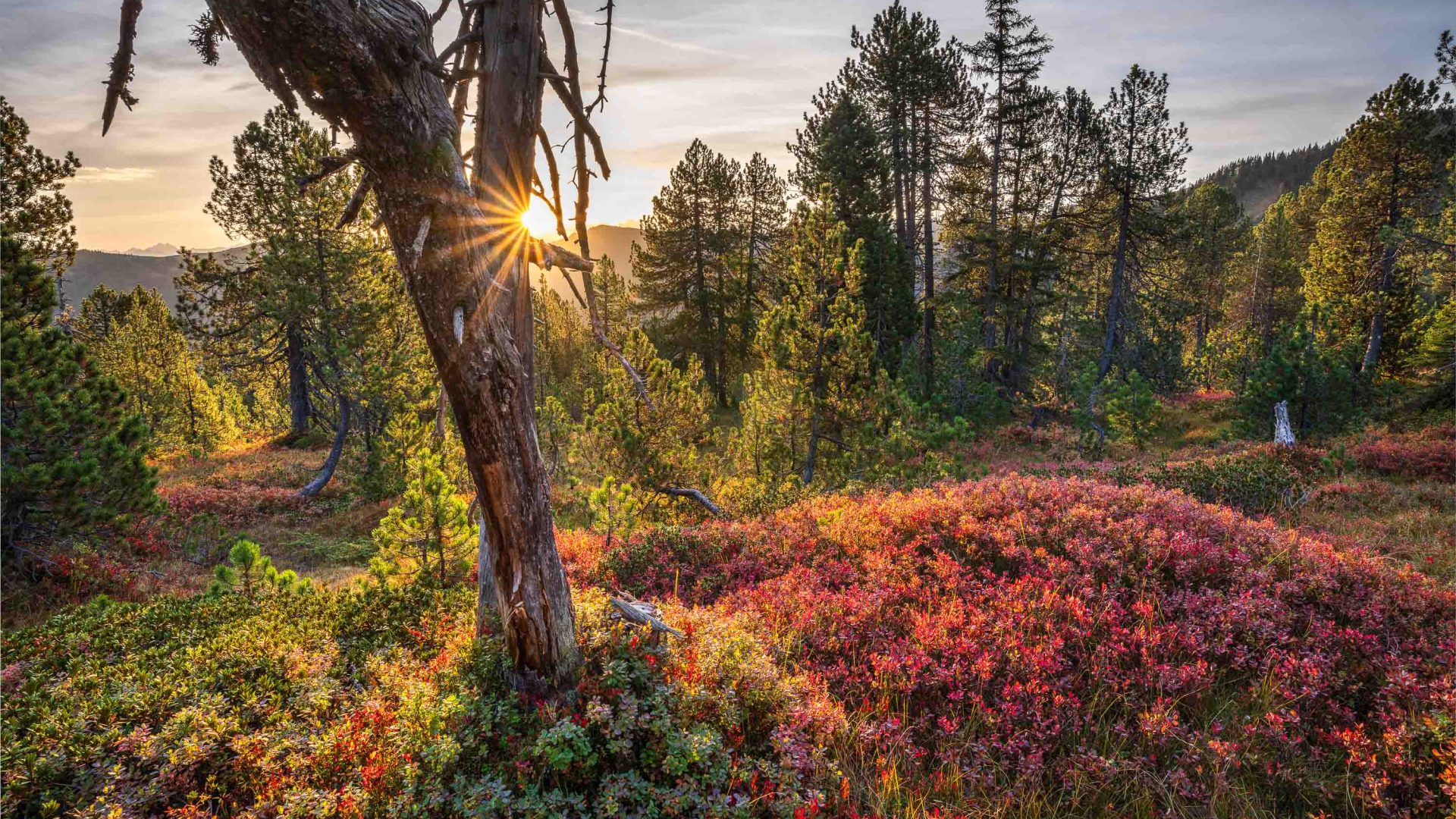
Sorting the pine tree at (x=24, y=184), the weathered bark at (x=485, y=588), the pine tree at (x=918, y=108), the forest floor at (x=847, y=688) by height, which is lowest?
the forest floor at (x=847, y=688)

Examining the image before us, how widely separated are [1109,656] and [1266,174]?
18225cm

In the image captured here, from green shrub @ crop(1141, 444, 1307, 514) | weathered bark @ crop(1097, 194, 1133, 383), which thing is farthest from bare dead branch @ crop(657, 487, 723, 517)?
weathered bark @ crop(1097, 194, 1133, 383)

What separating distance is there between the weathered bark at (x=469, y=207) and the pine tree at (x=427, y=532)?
459 centimetres

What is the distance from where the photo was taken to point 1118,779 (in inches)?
139

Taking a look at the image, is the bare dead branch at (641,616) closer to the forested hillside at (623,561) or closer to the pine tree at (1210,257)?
the forested hillside at (623,561)

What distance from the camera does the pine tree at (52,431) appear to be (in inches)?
299

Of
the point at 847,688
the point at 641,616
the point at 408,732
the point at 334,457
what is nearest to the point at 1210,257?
the point at 847,688

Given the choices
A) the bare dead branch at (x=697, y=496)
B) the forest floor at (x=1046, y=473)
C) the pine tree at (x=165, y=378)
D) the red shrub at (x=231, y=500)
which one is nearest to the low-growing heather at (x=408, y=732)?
the bare dead branch at (x=697, y=496)

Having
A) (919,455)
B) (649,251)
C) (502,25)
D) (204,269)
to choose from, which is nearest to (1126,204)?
(919,455)

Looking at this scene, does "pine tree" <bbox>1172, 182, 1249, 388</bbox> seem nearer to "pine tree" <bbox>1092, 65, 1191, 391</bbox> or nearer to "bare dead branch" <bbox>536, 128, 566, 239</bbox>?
"pine tree" <bbox>1092, 65, 1191, 391</bbox>

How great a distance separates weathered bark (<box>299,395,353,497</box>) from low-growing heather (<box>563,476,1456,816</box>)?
16.2 meters

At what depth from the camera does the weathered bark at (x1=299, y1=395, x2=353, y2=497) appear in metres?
18.6

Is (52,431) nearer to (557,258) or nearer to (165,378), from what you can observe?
(557,258)

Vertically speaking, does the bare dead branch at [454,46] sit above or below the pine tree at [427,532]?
above
